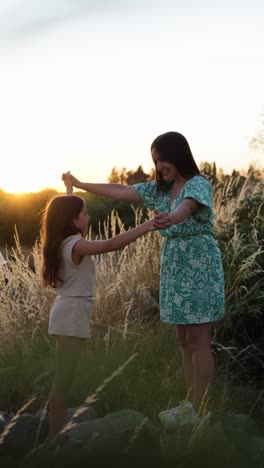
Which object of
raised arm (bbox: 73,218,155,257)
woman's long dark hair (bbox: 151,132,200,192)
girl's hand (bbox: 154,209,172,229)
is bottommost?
raised arm (bbox: 73,218,155,257)

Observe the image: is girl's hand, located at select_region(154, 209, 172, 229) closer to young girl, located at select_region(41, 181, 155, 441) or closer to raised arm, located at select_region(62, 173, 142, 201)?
young girl, located at select_region(41, 181, 155, 441)

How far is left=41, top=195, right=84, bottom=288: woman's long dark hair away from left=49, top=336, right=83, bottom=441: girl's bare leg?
0.95ft

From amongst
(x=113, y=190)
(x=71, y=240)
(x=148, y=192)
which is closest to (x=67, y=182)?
(x=113, y=190)

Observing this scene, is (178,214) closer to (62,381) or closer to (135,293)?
(62,381)

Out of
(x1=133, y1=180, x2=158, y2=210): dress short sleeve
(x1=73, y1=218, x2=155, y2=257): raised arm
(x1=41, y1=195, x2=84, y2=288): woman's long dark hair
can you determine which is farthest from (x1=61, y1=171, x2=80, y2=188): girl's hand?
(x1=73, y1=218, x2=155, y2=257): raised arm

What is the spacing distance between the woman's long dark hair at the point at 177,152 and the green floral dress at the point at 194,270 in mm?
64

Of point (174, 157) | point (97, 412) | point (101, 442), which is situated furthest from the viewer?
point (97, 412)

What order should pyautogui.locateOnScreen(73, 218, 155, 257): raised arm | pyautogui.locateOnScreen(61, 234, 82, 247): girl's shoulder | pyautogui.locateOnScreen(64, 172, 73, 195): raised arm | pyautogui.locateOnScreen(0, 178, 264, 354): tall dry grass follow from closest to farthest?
pyautogui.locateOnScreen(73, 218, 155, 257): raised arm → pyautogui.locateOnScreen(61, 234, 82, 247): girl's shoulder → pyautogui.locateOnScreen(64, 172, 73, 195): raised arm → pyautogui.locateOnScreen(0, 178, 264, 354): tall dry grass

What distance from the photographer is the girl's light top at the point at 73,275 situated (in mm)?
3006

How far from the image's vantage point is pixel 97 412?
142 inches

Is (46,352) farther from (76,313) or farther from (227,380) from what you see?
(76,313)

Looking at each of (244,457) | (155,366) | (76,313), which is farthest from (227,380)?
(244,457)

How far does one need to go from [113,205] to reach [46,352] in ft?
35.6

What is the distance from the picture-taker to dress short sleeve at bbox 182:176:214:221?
3168mm
